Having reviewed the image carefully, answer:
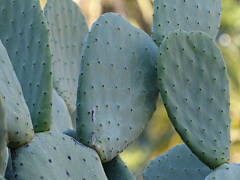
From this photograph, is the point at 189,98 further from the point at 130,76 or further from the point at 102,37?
the point at 102,37

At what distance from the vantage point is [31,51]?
3.41 feet

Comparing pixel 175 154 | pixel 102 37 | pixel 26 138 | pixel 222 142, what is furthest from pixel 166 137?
pixel 26 138

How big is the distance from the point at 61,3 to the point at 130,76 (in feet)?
2.76

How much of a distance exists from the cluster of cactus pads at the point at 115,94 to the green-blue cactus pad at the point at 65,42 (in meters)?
0.18

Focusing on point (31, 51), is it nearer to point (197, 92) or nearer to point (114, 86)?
point (114, 86)

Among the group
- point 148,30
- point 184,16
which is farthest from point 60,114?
point 148,30

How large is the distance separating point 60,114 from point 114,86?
0.64 metres

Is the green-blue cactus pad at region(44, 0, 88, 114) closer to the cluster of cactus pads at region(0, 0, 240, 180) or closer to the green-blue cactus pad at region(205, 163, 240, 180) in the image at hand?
the cluster of cactus pads at region(0, 0, 240, 180)

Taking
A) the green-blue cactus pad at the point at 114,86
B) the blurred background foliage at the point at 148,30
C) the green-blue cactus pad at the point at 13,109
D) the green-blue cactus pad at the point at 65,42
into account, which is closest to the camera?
the green-blue cactus pad at the point at 13,109

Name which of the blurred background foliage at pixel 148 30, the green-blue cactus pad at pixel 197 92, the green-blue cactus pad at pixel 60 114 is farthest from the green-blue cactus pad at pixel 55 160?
the blurred background foliage at pixel 148 30

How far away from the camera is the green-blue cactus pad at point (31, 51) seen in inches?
37.8

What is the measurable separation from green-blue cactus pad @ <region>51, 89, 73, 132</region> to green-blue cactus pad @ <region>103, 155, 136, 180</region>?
0.46 metres

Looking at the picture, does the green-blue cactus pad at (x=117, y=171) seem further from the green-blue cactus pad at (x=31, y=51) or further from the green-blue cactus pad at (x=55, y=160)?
the green-blue cactus pad at (x=31, y=51)

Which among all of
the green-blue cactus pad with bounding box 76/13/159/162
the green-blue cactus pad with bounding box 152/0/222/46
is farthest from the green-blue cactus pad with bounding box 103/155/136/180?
the green-blue cactus pad with bounding box 152/0/222/46
